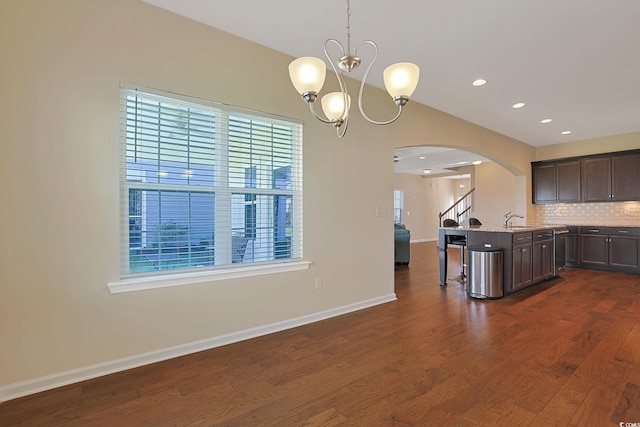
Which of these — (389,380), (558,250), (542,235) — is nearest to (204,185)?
(389,380)

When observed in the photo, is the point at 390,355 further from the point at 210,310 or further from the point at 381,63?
the point at 381,63

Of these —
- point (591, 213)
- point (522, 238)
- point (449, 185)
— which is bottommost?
point (522, 238)

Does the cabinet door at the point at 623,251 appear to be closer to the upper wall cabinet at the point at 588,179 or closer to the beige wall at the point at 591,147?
the upper wall cabinet at the point at 588,179

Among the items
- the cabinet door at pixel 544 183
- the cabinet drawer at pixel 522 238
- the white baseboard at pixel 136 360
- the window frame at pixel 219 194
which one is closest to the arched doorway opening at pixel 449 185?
the cabinet door at pixel 544 183

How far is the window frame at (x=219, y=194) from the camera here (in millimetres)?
2334

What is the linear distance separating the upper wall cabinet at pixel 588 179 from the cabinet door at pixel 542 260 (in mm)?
2178

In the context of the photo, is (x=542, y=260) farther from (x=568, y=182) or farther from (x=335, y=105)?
(x=335, y=105)

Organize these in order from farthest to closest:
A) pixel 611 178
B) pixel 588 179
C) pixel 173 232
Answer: pixel 588 179 → pixel 611 178 → pixel 173 232

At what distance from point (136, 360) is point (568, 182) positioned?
827 centimetres

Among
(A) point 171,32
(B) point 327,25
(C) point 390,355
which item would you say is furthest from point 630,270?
(A) point 171,32

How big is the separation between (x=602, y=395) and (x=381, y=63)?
10.7ft

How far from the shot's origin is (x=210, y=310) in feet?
8.77

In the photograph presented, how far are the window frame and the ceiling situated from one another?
717 millimetres

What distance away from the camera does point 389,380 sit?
2.15m
